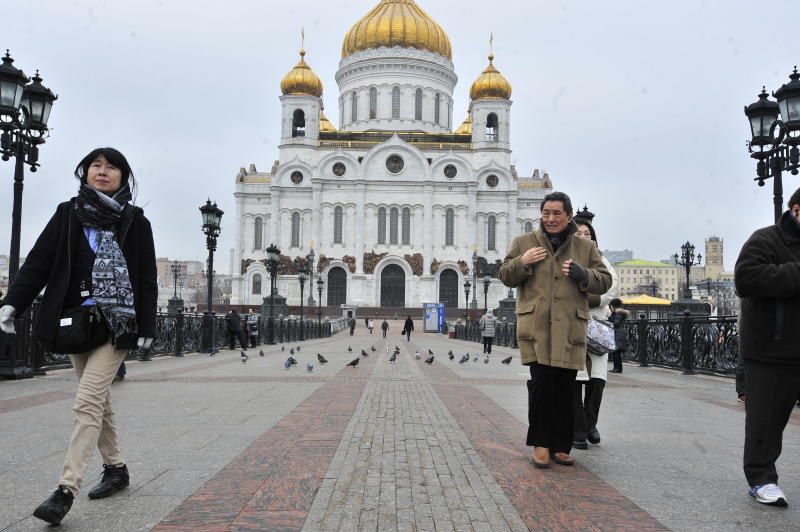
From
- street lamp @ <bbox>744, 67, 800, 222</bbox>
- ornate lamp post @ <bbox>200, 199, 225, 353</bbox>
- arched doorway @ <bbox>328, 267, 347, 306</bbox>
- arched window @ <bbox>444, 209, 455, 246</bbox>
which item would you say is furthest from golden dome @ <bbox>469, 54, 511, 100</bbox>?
street lamp @ <bbox>744, 67, 800, 222</bbox>

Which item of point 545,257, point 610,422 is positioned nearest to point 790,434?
point 610,422

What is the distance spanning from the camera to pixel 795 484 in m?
4.41

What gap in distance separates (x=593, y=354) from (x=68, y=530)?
3.70 m

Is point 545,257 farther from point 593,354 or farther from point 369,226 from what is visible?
point 369,226

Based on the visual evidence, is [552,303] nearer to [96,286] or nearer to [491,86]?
[96,286]

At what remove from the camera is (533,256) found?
457 centimetres

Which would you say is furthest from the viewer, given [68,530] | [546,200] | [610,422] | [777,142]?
[777,142]

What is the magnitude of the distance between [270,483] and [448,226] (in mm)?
61686

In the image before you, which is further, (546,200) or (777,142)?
(777,142)

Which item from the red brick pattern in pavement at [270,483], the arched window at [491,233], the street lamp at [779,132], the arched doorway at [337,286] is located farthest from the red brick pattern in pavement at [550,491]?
the arched window at [491,233]

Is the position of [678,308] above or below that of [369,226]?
below

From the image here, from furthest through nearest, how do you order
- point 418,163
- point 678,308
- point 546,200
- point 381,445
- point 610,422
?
1. point 418,163
2. point 678,308
3. point 610,422
4. point 381,445
5. point 546,200

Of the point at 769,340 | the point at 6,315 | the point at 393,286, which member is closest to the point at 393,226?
the point at 393,286

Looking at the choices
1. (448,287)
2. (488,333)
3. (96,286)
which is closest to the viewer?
(96,286)
